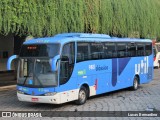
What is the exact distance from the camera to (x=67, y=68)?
561 inches

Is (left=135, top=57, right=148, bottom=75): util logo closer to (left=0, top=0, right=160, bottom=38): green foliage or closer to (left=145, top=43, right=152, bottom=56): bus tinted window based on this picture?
(left=145, top=43, right=152, bottom=56): bus tinted window

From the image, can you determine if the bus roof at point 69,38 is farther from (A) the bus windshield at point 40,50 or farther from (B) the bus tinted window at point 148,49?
(B) the bus tinted window at point 148,49

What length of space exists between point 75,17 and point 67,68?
7293 millimetres

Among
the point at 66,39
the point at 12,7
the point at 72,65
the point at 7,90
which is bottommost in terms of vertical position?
the point at 7,90

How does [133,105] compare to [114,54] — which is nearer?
[133,105]

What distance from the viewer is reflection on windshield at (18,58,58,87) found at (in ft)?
45.3

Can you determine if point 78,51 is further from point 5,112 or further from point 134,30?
point 134,30

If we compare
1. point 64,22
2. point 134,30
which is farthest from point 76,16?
point 134,30

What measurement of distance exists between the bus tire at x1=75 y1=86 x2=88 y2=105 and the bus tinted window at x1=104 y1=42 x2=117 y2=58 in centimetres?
260

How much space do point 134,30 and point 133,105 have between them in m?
15.0

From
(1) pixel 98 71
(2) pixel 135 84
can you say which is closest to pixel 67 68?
(1) pixel 98 71

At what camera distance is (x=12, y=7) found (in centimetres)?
1759

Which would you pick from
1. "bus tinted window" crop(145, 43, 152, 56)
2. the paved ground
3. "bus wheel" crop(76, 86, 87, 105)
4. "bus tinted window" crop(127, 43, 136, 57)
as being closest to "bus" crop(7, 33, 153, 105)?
"bus wheel" crop(76, 86, 87, 105)

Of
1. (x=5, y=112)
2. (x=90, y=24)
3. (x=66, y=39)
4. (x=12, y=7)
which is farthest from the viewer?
(x=90, y=24)
